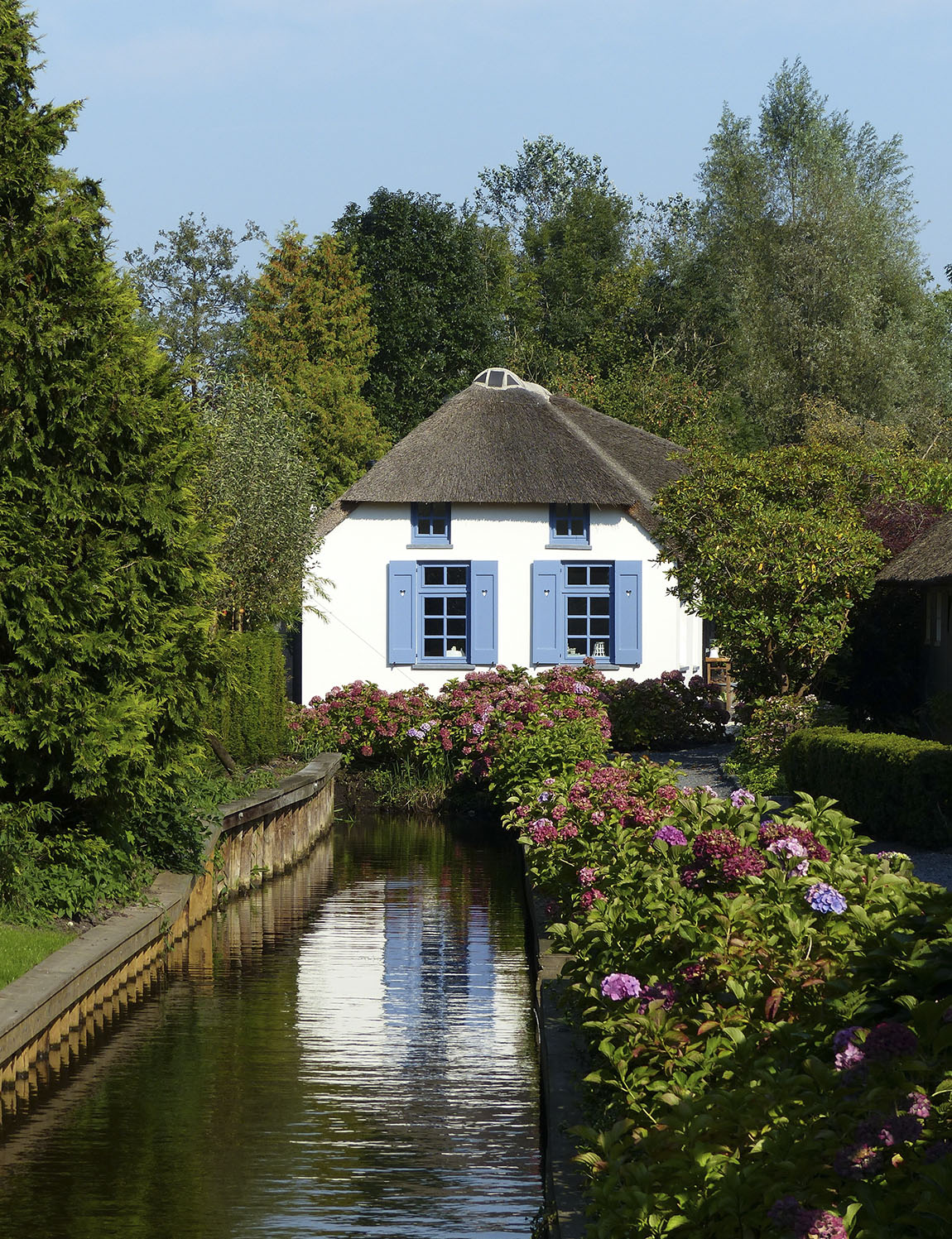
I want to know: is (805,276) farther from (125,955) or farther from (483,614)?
(125,955)

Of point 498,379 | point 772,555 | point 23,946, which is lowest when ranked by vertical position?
point 23,946

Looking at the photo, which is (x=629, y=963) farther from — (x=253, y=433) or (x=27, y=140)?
(x=253, y=433)

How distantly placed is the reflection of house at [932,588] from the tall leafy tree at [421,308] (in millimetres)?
24697

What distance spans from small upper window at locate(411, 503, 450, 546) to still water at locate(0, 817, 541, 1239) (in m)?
12.7

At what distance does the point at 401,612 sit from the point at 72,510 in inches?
585

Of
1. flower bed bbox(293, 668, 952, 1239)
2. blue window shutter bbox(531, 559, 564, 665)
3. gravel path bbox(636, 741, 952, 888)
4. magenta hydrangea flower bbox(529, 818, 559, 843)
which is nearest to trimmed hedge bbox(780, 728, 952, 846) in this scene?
gravel path bbox(636, 741, 952, 888)

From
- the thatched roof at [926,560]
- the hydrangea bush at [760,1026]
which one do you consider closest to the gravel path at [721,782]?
the hydrangea bush at [760,1026]

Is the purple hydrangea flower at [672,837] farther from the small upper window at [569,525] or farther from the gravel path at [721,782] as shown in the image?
the small upper window at [569,525]

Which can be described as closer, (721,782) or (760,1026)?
(760,1026)

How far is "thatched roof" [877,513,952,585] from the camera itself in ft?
65.2

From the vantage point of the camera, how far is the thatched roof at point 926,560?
19.9 metres

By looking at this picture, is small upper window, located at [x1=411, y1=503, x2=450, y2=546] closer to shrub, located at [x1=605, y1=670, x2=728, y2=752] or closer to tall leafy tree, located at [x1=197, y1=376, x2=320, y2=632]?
tall leafy tree, located at [x1=197, y1=376, x2=320, y2=632]

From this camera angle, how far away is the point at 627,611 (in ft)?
84.8

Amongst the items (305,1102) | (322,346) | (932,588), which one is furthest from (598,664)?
(322,346)
